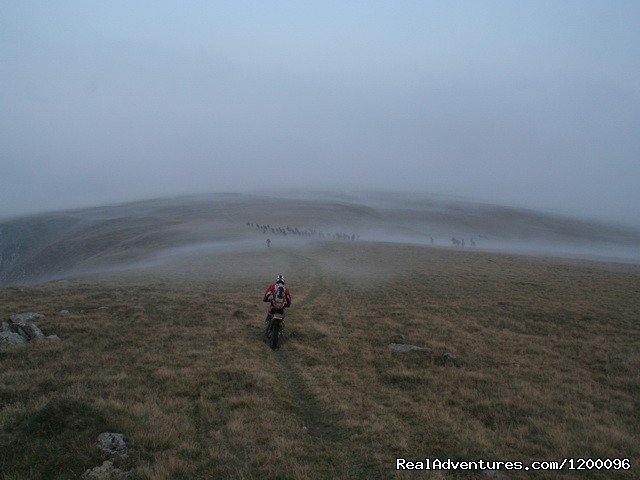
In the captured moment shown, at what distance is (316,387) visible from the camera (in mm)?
12719

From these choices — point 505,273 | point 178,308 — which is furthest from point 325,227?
point 178,308

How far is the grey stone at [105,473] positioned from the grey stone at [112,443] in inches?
16.3

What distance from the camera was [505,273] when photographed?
42656 millimetres

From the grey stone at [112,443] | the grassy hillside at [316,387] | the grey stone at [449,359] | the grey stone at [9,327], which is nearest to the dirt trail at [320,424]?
the grassy hillside at [316,387]

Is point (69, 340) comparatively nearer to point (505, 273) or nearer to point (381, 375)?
point (381, 375)

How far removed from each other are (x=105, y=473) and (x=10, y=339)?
11.3 metres

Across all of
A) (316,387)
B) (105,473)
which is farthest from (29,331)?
(316,387)

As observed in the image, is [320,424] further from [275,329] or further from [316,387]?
[275,329]

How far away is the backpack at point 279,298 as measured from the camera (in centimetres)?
1750

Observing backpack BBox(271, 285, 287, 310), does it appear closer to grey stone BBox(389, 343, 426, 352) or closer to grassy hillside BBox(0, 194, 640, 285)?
grey stone BBox(389, 343, 426, 352)

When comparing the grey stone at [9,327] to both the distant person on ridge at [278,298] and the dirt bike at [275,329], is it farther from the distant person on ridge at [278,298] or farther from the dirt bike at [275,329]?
the dirt bike at [275,329]

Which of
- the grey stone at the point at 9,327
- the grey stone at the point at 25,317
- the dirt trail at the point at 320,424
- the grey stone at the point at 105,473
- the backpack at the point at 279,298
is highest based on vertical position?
the backpack at the point at 279,298

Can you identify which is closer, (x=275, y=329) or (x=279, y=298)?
(x=275, y=329)

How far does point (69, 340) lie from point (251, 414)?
10028mm
